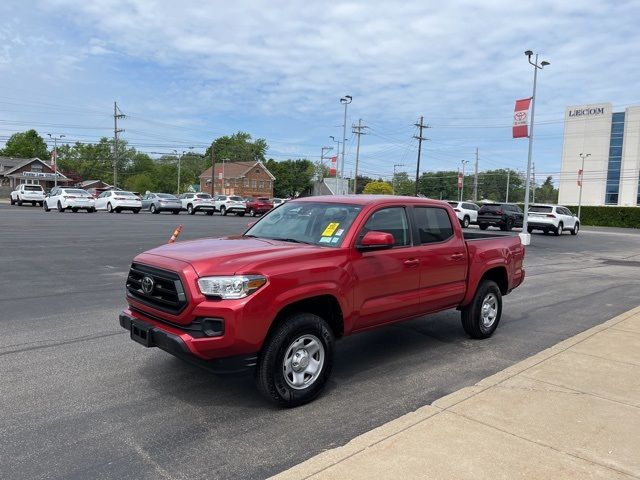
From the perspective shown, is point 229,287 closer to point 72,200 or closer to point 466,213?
point 72,200

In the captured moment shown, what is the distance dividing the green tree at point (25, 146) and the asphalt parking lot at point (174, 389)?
4845 inches

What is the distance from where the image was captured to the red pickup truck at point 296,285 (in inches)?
153

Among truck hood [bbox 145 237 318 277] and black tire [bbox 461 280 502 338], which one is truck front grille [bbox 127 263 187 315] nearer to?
truck hood [bbox 145 237 318 277]

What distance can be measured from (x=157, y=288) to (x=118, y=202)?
31663mm

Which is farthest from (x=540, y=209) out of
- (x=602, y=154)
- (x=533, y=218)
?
(x=602, y=154)

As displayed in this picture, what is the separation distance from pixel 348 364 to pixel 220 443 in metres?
2.06

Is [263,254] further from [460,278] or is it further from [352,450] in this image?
[460,278]

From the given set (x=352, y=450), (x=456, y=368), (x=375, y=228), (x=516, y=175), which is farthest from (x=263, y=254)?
(x=516, y=175)

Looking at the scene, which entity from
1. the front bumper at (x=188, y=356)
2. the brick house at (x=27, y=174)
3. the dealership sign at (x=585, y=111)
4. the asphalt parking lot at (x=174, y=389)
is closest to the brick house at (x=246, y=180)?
the brick house at (x=27, y=174)

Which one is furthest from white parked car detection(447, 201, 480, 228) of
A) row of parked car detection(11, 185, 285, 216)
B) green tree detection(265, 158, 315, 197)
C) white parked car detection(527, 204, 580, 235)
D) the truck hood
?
green tree detection(265, 158, 315, 197)

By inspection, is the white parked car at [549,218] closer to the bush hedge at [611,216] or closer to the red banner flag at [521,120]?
the red banner flag at [521,120]

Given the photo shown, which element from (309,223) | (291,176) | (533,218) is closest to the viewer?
(309,223)

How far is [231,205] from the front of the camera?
40031 mm

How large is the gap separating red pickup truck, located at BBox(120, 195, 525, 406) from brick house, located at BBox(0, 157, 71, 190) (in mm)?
94641
